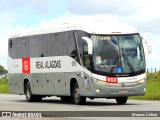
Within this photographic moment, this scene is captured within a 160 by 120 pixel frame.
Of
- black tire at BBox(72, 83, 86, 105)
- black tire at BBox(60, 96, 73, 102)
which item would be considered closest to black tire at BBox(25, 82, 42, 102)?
black tire at BBox(60, 96, 73, 102)

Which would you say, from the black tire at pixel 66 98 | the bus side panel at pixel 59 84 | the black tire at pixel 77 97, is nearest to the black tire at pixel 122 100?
the black tire at pixel 77 97

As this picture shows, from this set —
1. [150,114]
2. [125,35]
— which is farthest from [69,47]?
[150,114]

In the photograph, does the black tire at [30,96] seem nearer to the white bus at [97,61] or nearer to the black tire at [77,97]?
the white bus at [97,61]

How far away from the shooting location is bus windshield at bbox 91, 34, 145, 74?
25.8 meters

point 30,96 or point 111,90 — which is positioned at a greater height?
point 111,90

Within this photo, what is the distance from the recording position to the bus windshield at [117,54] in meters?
25.8

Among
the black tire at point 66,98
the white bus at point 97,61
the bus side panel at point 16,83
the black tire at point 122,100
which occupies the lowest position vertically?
the black tire at point 66,98

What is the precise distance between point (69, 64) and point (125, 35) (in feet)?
9.36

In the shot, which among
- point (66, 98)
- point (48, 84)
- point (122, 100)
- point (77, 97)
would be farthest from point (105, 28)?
point (66, 98)

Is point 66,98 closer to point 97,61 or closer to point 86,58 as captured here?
point 86,58

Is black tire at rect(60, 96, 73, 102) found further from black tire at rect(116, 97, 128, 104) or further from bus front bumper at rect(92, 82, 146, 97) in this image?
bus front bumper at rect(92, 82, 146, 97)

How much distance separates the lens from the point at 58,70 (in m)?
28.9

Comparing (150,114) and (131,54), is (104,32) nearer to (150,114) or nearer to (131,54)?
(131,54)

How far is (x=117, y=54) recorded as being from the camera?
25938 millimetres
